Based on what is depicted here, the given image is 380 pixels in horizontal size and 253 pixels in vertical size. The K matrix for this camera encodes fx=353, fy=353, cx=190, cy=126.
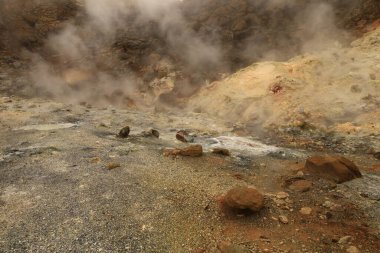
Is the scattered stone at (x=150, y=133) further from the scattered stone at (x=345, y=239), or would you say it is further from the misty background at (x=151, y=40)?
the scattered stone at (x=345, y=239)

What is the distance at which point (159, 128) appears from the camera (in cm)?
744

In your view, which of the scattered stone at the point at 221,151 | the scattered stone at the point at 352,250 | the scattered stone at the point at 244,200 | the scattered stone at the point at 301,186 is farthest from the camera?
the scattered stone at the point at 221,151

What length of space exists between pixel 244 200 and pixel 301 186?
3.33 feet

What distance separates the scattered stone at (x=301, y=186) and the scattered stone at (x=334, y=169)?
0.29m

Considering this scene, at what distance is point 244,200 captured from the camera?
357 centimetres

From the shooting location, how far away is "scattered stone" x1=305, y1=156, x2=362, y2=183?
4.38m

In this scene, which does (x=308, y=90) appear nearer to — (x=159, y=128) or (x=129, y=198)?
(x=159, y=128)

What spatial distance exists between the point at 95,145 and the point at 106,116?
94.4 inches

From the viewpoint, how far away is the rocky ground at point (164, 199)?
3168mm

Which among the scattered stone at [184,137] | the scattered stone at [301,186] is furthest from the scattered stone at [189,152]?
the scattered stone at [301,186]

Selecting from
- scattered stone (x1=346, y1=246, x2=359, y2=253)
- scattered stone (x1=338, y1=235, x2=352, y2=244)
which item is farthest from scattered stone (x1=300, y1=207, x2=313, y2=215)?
scattered stone (x1=346, y1=246, x2=359, y2=253)

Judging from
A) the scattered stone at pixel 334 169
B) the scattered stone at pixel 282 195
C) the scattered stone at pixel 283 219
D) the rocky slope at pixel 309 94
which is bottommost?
the scattered stone at pixel 283 219

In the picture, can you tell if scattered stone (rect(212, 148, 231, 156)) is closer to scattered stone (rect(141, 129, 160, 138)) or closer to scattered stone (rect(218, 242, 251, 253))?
scattered stone (rect(141, 129, 160, 138))

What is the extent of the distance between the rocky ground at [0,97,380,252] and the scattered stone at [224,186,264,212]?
0.08m
